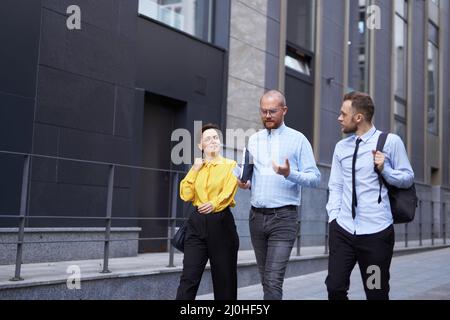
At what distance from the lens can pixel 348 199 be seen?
4254 mm

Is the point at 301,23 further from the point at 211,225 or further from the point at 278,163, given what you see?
the point at 211,225

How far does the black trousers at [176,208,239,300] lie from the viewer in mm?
4691

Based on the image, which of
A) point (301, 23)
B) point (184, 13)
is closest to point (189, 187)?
point (184, 13)

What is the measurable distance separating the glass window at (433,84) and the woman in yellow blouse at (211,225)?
66.3 ft

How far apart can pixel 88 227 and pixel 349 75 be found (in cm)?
1060

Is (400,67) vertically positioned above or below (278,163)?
above

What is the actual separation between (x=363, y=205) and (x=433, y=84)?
21313mm

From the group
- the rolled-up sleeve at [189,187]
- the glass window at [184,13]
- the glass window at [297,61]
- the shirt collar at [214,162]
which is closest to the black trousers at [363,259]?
the shirt collar at [214,162]

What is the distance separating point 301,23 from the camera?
14836mm

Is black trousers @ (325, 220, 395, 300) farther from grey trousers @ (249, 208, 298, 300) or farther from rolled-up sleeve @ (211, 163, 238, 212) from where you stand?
rolled-up sleeve @ (211, 163, 238, 212)

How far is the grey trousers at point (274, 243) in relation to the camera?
15.0 feet

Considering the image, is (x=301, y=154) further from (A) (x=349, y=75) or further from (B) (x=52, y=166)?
(A) (x=349, y=75)

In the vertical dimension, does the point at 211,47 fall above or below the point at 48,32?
above
